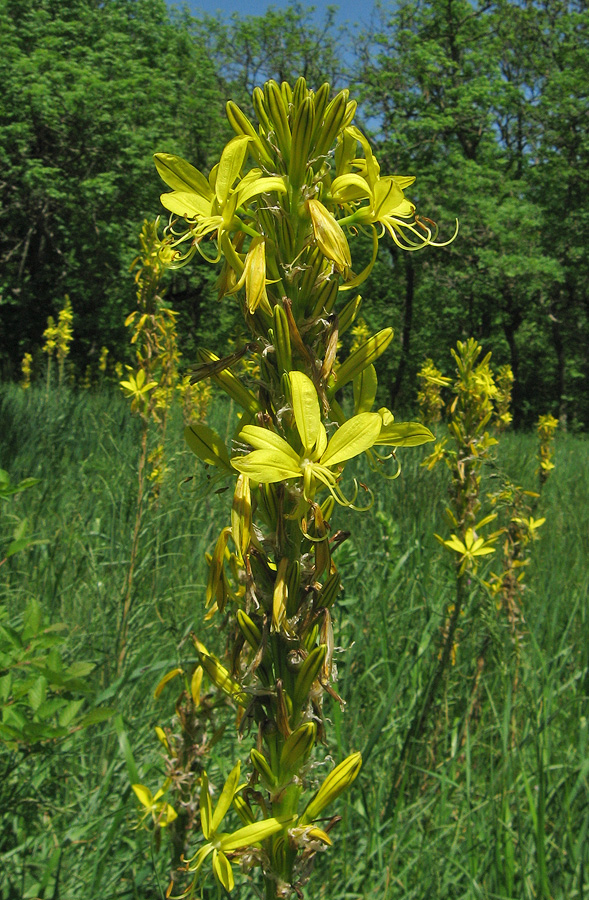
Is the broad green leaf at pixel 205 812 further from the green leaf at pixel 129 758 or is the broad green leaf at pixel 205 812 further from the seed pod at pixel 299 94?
the seed pod at pixel 299 94

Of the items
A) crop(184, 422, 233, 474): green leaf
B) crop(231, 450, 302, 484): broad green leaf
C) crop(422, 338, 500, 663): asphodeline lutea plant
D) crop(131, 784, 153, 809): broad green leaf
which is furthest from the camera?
crop(422, 338, 500, 663): asphodeline lutea plant

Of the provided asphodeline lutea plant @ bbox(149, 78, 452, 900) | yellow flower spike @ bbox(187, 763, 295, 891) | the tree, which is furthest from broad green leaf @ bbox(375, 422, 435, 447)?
the tree

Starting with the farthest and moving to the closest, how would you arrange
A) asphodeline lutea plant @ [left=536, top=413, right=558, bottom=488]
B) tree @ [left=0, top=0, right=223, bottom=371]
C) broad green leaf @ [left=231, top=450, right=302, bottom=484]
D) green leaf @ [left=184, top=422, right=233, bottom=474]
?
tree @ [left=0, top=0, right=223, bottom=371] → asphodeline lutea plant @ [left=536, top=413, right=558, bottom=488] → green leaf @ [left=184, top=422, right=233, bottom=474] → broad green leaf @ [left=231, top=450, right=302, bottom=484]

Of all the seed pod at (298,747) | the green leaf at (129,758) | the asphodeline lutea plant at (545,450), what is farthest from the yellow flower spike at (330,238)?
the asphodeline lutea plant at (545,450)

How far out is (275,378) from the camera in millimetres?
1039

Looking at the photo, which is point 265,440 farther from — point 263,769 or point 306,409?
point 263,769

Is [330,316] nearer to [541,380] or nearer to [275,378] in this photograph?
[275,378]

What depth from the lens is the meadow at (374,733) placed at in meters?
1.76

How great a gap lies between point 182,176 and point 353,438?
0.55m

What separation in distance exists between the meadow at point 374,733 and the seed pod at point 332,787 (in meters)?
0.07

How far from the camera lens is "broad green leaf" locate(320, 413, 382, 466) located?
0.97 m

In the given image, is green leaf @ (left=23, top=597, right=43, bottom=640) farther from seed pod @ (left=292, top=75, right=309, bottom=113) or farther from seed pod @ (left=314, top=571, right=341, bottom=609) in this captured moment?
seed pod @ (left=292, top=75, right=309, bottom=113)

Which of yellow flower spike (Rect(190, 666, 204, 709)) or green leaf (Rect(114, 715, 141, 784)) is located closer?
yellow flower spike (Rect(190, 666, 204, 709))

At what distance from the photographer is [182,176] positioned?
112cm
